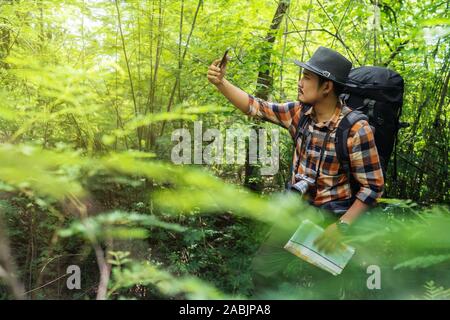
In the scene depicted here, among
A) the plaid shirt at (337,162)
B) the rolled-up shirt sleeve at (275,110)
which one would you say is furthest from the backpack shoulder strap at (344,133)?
the rolled-up shirt sleeve at (275,110)

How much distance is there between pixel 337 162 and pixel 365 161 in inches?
6.1

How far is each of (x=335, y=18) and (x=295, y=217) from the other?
3.76 metres

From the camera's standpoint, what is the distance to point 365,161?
2.17 m

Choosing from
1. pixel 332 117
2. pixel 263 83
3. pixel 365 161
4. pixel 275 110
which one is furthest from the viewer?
pixel 263 83

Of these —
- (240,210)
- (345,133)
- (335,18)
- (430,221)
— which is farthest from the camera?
(335,18)

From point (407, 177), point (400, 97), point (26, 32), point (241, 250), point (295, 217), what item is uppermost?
point (26, 32)

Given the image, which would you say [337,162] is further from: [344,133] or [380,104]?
[380,104]

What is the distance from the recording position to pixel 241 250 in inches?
154

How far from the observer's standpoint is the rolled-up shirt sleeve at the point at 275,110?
260cm

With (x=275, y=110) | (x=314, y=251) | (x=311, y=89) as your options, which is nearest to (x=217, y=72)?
(x=275, y=110)

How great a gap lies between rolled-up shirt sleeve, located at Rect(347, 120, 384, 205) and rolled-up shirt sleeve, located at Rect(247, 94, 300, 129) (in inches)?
21.2

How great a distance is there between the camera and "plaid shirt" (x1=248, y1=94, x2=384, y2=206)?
2156mm
